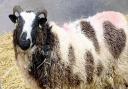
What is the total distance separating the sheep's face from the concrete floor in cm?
437

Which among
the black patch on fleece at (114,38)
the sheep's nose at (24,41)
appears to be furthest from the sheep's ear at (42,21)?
the black patch on fleece at (114,38)

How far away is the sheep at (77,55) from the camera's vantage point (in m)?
6.61

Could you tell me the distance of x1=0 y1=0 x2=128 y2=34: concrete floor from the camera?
10.9 metres

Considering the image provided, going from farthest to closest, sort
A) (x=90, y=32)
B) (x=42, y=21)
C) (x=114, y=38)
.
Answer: (x=114, y=38) → (x=90, y=32) → (x=42, y=21)

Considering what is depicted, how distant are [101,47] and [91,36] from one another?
0.75 ft

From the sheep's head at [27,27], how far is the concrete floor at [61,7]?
14.3 feet

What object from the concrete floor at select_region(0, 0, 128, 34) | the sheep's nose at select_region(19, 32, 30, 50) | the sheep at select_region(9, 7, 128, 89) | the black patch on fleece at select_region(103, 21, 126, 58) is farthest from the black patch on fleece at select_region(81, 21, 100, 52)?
the concrete floor at select_region(0, 0, 128, 34)

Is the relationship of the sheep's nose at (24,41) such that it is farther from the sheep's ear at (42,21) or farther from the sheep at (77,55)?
the sheep's ear at (42,21)

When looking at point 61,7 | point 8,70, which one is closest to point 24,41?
point 8,70

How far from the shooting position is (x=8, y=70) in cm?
927

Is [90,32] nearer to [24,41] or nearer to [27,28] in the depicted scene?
[27,28]

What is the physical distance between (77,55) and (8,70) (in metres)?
2.85

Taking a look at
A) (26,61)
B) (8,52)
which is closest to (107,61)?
(26,61)

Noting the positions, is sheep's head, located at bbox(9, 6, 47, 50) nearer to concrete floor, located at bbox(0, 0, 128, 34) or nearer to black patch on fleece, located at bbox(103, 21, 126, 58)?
black patch on fleece, located at bbox(103, 21, 126, 58)
